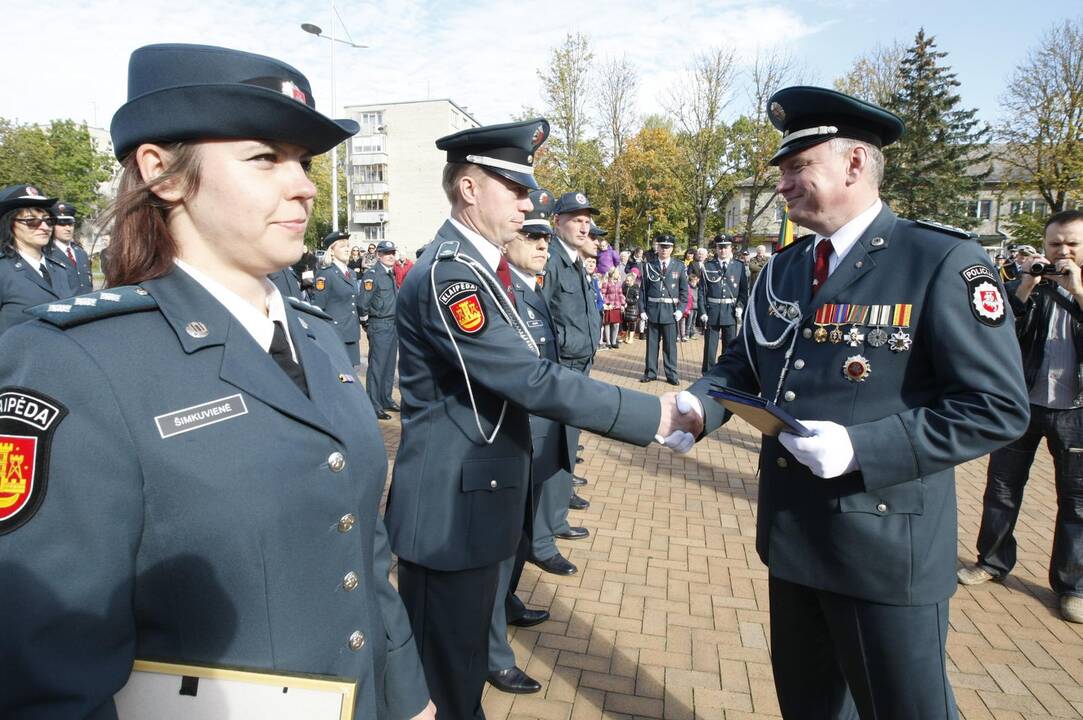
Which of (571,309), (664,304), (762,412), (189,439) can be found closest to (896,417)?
(762,412)

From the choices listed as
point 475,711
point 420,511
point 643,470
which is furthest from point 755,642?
point 643,470

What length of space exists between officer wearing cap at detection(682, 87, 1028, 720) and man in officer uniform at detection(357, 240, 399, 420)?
7.33m

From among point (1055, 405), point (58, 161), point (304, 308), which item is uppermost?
point (58, 161)

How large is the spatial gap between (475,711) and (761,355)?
1787 millimetres

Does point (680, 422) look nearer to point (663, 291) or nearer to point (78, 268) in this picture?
point (663, 291)

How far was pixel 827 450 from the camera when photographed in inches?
72.5

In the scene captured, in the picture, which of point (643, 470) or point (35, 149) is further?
point (35, 149)

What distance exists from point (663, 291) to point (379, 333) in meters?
4.81

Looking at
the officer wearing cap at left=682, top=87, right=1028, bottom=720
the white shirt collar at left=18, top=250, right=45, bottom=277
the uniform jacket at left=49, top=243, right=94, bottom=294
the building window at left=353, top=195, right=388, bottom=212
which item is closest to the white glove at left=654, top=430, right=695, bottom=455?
the officer wearing cap at left=682, top=87, right=1028, bottom=720

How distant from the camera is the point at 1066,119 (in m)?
28.2

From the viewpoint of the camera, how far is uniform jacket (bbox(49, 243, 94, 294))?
24.9ft

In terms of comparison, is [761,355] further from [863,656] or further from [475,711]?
[475,711]

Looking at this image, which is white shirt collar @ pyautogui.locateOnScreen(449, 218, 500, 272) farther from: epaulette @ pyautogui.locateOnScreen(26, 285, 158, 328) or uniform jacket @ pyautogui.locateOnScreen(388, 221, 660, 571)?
epaulette @ pyautogui.locateOnScreen(26, 285, 158, 328)

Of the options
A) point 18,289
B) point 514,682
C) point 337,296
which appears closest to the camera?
point 514,682
